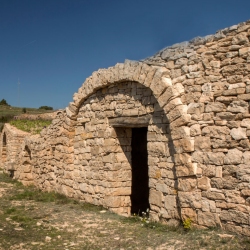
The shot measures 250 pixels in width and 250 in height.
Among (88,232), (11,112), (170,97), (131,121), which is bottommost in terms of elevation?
(88,232)

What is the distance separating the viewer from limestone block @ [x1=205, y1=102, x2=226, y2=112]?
17.0 ft

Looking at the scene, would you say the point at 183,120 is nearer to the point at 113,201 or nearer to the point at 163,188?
the point at 163,188

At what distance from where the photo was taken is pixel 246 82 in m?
4.93

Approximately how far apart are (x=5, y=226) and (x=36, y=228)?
0.62m

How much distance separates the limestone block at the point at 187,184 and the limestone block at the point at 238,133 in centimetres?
102

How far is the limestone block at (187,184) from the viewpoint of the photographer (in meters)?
5.45

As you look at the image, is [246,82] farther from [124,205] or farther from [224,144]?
[124,205]

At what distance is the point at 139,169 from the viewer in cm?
930

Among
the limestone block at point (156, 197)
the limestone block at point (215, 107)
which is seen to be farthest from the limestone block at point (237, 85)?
the limestone block at point (156, 197)

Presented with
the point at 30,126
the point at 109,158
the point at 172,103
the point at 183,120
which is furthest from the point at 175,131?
the point at 30,126

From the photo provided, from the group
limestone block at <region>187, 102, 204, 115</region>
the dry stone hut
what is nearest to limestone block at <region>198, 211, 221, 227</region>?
the dry stone hut

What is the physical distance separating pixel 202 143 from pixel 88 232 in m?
2.56

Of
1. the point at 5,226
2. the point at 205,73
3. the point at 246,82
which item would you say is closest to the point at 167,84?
the point at 205,73

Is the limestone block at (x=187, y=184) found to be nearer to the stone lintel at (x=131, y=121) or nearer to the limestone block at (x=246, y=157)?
the limestone block at (x=246, y=157)
